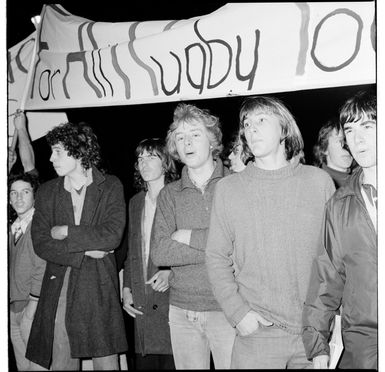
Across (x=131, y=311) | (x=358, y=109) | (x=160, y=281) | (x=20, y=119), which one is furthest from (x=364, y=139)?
(x=20, y=119)

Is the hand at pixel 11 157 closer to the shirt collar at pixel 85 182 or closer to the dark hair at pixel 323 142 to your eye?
the shirt collar at pixel 85 182

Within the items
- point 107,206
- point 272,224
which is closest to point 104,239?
point 107,206

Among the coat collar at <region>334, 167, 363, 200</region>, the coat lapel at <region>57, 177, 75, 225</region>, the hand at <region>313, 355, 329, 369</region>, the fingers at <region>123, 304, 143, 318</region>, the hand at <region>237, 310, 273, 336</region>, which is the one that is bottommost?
A: the hand at <region>313, 355, 329, 369</region>

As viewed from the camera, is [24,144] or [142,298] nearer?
[142,298]

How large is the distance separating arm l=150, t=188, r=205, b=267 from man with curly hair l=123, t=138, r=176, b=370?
0.19 m

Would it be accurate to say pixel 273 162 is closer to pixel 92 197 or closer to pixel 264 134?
pixel 264 134

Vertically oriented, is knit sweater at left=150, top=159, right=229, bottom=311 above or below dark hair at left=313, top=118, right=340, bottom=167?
below

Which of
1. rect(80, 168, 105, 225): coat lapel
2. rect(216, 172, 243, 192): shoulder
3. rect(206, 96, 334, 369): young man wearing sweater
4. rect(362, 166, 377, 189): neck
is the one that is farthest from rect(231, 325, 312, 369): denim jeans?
rect(80, 168, 105, 225): coat lapel

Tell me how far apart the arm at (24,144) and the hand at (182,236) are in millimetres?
963

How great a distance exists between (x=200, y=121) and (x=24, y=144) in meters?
1.02

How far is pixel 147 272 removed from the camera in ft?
8.46

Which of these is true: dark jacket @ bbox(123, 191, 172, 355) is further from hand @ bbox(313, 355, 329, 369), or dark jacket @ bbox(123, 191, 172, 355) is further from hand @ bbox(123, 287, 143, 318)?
hand @ bbox(313, 355, 329, 369)

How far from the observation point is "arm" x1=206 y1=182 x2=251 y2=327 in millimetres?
2016

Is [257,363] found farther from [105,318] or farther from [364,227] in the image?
[105,318]
